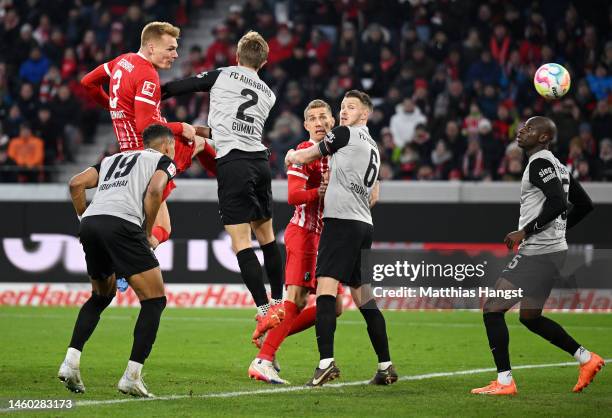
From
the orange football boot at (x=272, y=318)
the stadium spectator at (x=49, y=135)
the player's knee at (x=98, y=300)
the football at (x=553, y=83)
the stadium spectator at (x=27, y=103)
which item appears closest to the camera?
the player's knee at (x=98, y=300)

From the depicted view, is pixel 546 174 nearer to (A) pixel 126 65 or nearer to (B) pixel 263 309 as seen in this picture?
(B) pixel 263 309

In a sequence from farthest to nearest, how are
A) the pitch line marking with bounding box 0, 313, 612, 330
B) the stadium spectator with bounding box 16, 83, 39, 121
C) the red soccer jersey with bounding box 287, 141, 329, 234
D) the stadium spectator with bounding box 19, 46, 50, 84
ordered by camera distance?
1. the stadium spectator with bounding box 19, 46, 50, 84
2. the stadium spectator with bounding box 16, 83, 39, 121
3. the pitch line marking with bounding box 0, 313, 612, 330
4. the red soccer jersey with bounding box 287, 141, 329, 234

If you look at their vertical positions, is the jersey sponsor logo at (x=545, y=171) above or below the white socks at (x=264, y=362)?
above

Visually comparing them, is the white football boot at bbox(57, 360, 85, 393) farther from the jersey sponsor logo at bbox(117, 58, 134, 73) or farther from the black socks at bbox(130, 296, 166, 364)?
the jersey sponsor logo at bbox(117, 58, 134, 73)

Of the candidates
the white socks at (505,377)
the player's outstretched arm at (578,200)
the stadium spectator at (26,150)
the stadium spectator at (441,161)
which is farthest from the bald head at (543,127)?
the stadium spectator at (26,150)

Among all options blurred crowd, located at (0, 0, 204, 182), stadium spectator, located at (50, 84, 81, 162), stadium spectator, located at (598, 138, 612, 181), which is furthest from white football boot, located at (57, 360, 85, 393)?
stadium spectator, located at (50, 84, 81, 162)

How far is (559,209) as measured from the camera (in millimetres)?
7777

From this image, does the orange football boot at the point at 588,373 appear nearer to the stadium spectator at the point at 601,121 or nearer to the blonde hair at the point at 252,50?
the blonde hair at the point at 252,50

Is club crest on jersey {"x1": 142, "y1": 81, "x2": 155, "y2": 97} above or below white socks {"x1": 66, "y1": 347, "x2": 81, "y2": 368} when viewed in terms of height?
above

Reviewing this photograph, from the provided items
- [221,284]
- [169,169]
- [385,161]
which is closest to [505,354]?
[169,169]

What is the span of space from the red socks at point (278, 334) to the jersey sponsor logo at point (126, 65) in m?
2.26

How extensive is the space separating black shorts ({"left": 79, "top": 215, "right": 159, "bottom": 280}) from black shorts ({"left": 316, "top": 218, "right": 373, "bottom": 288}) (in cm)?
132

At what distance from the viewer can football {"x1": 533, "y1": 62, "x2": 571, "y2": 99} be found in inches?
428

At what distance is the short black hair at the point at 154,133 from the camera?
7719mm
